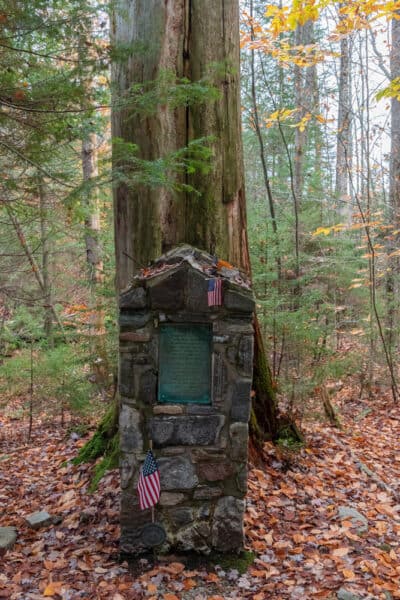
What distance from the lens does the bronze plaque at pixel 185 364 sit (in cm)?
338

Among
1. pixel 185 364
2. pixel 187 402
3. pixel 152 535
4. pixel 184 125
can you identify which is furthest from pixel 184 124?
pixel 152 535

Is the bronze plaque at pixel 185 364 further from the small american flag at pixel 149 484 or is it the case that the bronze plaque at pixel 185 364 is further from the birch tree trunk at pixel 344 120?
the birch tree trunk at pixel 344 120

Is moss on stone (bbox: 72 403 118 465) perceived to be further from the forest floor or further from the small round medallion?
the small round medallion

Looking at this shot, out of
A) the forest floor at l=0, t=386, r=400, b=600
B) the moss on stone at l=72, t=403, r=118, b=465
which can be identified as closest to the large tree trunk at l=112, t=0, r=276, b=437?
the moss on stone at l=72, t=403, r=118, b=465

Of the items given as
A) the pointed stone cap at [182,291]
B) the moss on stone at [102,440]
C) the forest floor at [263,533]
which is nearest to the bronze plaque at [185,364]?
the pointed stone cap at [182,291]

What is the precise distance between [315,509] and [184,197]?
3.21m

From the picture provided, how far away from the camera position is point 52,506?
4395mm

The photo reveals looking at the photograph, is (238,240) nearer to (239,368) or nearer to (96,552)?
(239,368)

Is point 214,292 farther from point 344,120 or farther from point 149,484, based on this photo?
point 344,120

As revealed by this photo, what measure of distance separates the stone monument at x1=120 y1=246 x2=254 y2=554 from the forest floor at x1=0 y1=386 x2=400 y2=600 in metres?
0.28

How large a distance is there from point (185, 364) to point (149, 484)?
2.91ft

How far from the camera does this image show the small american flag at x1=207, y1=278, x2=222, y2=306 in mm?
3285

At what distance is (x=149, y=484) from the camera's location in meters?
3.30

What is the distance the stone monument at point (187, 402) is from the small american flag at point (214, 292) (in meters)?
0.04
